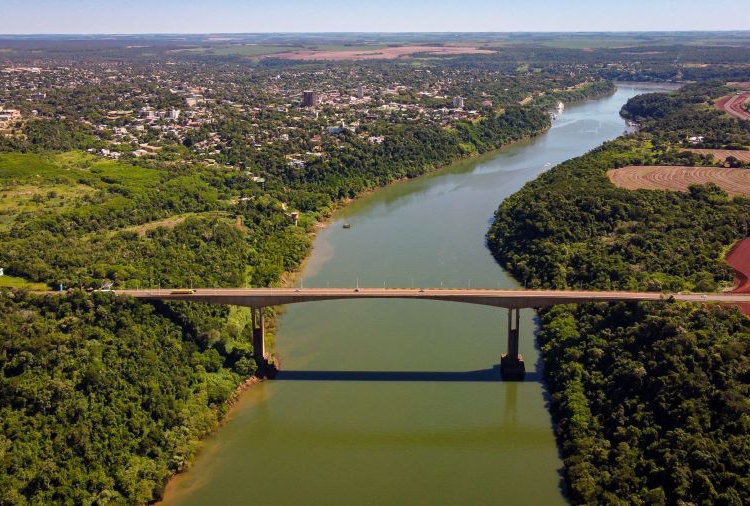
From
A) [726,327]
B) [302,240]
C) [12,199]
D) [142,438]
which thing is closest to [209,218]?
[302,240]

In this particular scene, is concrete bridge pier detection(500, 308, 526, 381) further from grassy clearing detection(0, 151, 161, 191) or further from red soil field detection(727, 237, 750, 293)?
grassy clearing detection(0, 151, 161, 191)

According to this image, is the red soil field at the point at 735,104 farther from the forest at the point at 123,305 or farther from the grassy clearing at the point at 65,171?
the grassy clearing at the point at 65,171

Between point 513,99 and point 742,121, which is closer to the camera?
point 742,121

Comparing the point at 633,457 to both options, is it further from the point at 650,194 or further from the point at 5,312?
the point at 650,194

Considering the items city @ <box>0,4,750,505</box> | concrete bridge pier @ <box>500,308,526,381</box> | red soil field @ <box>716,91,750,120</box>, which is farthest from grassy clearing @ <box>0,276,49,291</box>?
red soil field @ <box>716,91,750,120</box>

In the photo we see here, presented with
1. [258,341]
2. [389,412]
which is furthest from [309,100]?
[389,412]
